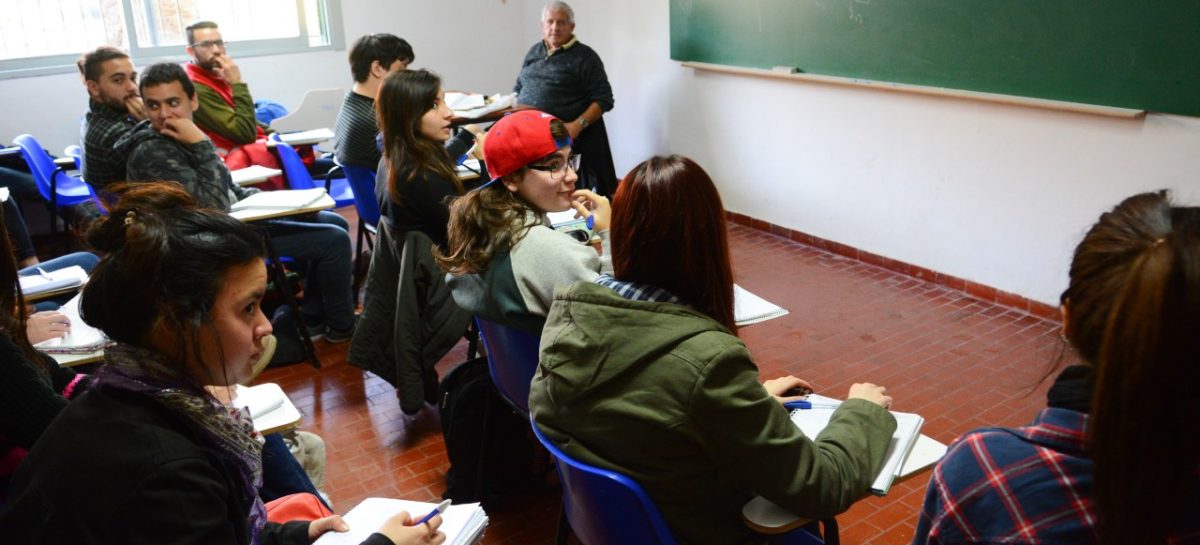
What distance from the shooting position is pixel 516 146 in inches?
99.0

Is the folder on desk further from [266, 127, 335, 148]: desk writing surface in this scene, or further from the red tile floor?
[266, 127, 335, 148]: desk writing surface

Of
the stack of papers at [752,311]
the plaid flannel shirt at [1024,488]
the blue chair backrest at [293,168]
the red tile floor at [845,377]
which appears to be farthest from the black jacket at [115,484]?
the blue chair backrest at [293,168]

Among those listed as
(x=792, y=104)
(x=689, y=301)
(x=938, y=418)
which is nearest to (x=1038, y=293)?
(x=938, y=418)

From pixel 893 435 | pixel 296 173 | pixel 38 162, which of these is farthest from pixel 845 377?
pixel 38 162

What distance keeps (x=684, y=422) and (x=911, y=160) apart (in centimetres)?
357

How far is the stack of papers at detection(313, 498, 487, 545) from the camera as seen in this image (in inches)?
60.2

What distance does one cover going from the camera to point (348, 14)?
273 inches

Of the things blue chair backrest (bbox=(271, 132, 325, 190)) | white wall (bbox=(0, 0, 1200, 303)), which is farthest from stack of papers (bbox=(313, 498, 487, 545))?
blue chair backrest (bbox=(271, 132, 325, 190))

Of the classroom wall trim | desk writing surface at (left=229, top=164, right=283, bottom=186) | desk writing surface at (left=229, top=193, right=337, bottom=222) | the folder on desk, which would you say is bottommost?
the classroom wall trim

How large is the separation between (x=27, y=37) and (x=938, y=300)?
593 centimetres

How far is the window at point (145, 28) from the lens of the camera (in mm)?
6020

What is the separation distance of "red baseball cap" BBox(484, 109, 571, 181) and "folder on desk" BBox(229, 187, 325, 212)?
1512 mm

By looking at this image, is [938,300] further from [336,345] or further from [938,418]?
[336,345]

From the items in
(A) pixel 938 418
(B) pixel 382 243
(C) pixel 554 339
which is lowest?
(A) pixel 938 418
